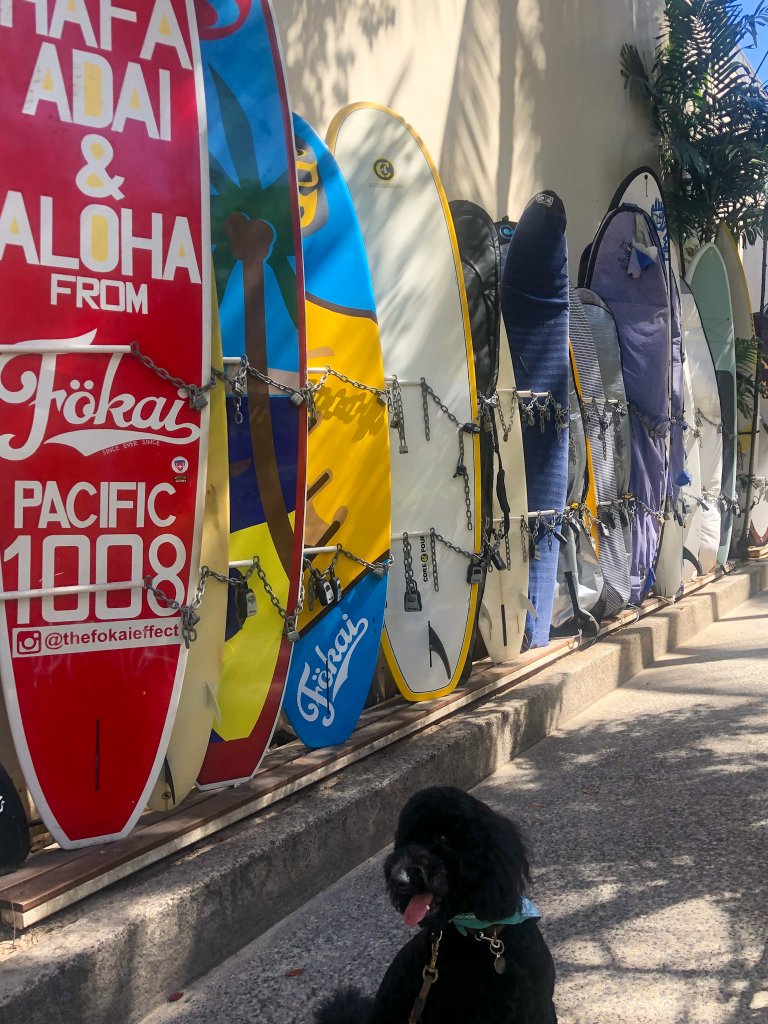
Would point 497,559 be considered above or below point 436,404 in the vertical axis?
below

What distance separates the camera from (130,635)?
2.39 metres

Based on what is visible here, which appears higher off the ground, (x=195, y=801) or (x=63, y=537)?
(x=63, y=537)

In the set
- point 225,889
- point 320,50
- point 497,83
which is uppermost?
point 497,83

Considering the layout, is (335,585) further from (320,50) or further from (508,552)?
(320,50)

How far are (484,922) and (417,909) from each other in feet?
0.39

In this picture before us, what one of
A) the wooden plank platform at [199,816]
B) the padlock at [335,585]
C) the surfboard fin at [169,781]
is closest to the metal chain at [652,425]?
the wooden plank platform at [199,816]

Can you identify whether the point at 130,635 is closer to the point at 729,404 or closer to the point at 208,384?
the point at 208,384

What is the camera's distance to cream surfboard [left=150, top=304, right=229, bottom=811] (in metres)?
2.56

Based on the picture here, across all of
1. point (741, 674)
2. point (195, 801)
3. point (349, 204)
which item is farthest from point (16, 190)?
point (741, 674)

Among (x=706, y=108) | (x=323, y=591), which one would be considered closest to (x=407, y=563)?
(x=323, y=591)

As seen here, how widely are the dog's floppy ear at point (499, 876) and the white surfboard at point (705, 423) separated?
5.15 metres

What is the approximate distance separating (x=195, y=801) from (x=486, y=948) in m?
1.25

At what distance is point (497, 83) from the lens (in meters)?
5.26

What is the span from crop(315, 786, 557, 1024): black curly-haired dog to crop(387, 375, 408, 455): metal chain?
2064mm
